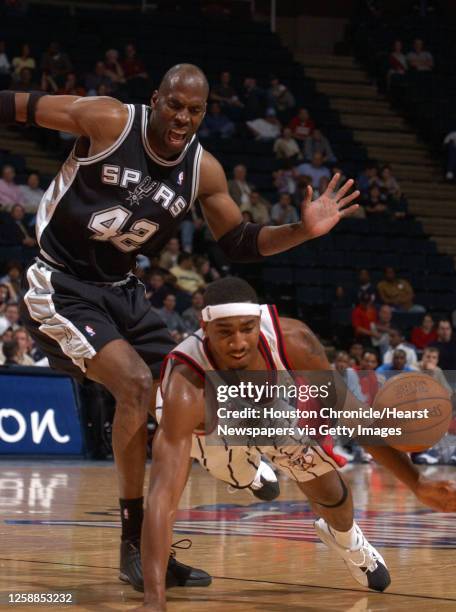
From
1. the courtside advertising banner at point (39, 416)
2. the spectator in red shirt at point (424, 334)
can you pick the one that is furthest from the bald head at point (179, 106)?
the spectator in red shirt at point (424, 334)

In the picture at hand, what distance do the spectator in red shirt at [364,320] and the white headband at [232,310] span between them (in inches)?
473

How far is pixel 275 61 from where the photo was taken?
2211 cm

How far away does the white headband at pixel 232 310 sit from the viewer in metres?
4.28

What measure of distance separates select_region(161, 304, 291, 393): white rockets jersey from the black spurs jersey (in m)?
0.87

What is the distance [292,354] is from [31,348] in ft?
28.7

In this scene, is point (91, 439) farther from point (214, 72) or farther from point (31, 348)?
point (214, 72)

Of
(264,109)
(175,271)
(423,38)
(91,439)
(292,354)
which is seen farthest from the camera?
(423,38)

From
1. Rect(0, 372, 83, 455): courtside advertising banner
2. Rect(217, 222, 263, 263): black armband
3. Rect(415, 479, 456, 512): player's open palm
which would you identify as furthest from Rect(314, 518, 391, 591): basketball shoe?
Rect(0, 372, 83, 455): courtside advertising banner

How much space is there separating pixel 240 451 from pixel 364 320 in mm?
11911

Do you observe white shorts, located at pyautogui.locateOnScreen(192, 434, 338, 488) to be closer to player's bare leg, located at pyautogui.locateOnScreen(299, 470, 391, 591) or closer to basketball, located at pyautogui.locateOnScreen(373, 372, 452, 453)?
player's bare leg, located at pyautogui.locateOnScreen(299, 470, 391, 591)

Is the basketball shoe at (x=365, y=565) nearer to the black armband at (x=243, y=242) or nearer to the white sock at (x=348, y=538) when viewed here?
the white sock at (x=348, y=538)

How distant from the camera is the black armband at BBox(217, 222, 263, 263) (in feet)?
18.1

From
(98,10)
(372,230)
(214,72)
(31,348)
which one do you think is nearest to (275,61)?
(214,72)

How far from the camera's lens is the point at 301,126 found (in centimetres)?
1988
